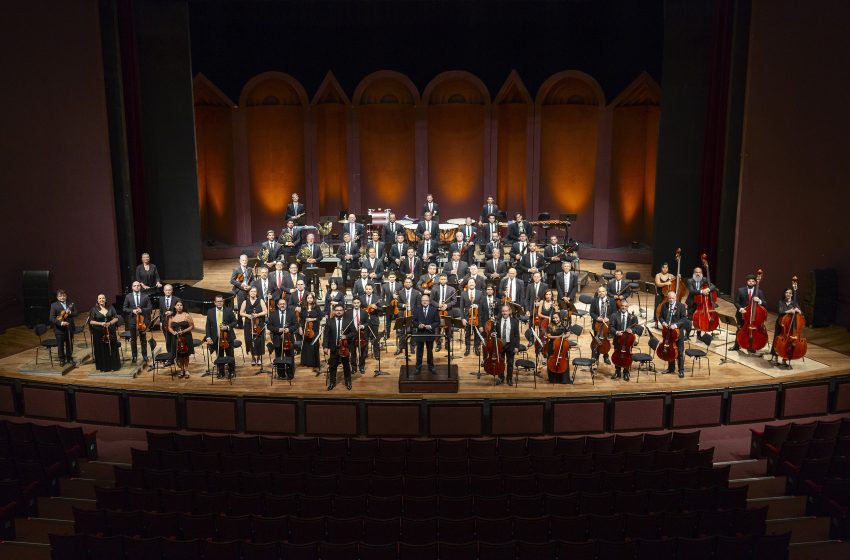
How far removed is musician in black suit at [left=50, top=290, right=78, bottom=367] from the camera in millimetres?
12609

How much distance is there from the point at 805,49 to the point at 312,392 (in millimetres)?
9897

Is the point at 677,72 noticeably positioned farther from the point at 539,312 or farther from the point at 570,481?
the point at 570,481

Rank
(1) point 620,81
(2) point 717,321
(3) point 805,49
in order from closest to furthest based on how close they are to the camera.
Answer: (2) point 717,321 < (3) point 805,49 < (1) point 620,81

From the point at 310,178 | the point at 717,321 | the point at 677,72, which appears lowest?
the point at 717,321

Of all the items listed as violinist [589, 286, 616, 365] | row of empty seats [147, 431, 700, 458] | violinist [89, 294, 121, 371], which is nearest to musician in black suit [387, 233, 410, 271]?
violinist [589, 286, 616, 365]

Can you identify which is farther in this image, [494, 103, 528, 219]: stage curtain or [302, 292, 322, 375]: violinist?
[494, 103, 528, 219]: stage curtain

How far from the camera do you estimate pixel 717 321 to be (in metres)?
13.0

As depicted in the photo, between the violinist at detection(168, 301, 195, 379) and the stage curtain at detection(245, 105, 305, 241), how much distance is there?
939cm

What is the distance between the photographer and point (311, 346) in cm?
1264

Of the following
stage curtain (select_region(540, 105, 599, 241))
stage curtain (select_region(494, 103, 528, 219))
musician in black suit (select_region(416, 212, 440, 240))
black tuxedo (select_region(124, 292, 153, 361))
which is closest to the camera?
black tuxedo (select_region(124, 292, 153, 361))

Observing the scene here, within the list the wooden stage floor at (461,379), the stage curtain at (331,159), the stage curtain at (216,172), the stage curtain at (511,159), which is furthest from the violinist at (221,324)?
the stage curtain at (511,159)

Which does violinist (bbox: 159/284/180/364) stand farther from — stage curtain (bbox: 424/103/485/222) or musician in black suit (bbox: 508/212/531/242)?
stage curtain (bbox: 424/103/485/222)

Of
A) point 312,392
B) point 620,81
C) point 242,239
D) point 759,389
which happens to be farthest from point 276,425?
point 620,81

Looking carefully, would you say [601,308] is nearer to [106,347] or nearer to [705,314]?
[705,314]
